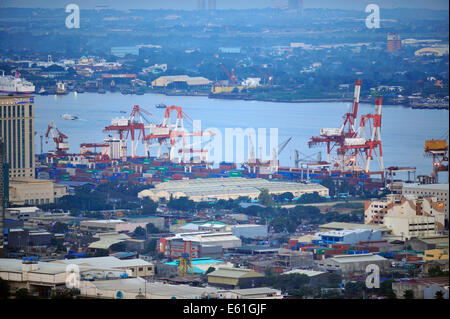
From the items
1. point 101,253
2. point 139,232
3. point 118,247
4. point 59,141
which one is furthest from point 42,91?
point 101,253

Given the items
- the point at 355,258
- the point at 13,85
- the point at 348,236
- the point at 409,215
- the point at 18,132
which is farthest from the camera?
the point at 13,85

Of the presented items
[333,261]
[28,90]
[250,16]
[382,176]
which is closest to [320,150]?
[382,176]

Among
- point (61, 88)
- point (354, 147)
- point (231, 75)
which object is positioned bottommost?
point (354, 147)

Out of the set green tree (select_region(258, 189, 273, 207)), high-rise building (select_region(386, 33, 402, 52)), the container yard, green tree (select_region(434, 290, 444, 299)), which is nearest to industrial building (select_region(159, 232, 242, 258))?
green tree (select_region(434, 290, 444, 299))

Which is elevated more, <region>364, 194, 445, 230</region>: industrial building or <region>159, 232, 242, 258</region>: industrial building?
<region>364, 194, 445, 230</region>: industrial building

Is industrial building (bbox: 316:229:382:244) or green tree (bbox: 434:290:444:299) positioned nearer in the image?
green tree (bbox: 434:290:444:299)

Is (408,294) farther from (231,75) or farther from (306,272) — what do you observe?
(231,75)

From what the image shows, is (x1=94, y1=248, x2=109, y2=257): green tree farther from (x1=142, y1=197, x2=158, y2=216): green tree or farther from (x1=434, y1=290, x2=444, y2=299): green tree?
(x1=434, y1=290, x2=444, y2=299): green tree
